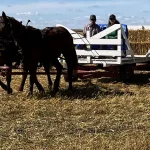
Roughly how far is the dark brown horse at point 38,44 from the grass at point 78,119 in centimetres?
68

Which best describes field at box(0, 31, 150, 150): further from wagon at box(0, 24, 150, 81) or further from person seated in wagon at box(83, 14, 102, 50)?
person seated in wagon at box(83, 14, 102, 50)

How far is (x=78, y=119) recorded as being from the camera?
24.8 feet

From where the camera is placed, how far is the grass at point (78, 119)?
19.6 feet

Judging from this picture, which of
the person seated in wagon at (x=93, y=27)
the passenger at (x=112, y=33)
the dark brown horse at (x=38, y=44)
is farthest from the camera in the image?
the person seated in wagon at (x=93, y=27)

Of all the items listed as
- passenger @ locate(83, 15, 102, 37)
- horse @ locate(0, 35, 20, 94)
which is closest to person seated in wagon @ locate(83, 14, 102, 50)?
passenger @ locate(83, 15, 102, 37)

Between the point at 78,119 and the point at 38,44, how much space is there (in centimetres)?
289

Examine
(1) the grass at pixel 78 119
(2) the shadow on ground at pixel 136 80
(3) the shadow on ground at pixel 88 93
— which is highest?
(2) the shadow on ground at pixel 136 80

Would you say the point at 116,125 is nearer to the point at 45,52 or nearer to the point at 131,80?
the point at 45,52

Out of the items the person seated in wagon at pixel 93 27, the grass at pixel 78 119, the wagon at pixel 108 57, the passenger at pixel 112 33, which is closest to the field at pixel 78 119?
the grass at pixel 78 119

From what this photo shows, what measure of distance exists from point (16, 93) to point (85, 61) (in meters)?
2.64

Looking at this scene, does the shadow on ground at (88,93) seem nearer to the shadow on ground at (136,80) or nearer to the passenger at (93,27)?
the shadow on ground at (136,80)

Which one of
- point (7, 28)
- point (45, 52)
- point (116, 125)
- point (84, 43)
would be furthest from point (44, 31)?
point (116, 125)

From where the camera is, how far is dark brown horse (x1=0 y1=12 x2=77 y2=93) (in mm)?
9516

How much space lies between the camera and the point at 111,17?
12711mm
